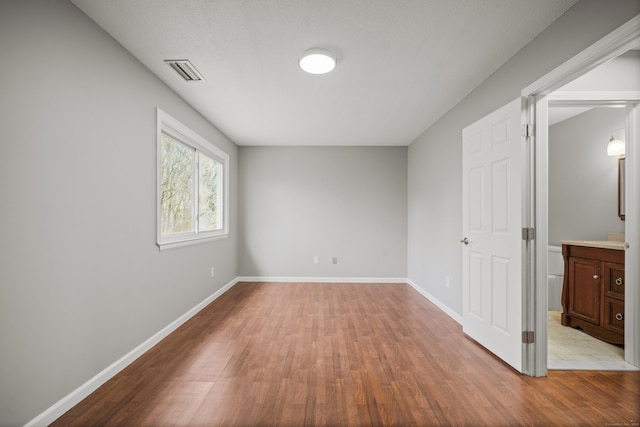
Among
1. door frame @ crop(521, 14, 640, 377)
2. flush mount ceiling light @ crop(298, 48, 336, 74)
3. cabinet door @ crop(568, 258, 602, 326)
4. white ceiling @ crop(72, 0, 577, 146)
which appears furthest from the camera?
cabinet door @ crop(568, 258, 602, 326)

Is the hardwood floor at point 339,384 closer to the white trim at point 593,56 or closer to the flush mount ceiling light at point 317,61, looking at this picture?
the white trim at point 593,56

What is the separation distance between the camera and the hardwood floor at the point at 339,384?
1691 mm

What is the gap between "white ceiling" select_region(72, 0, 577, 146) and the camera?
184cm

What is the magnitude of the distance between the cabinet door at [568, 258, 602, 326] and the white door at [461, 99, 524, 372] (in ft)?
3.87

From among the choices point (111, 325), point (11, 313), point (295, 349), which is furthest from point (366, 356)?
point (11, 313)

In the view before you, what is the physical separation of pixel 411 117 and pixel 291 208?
8.67 ft

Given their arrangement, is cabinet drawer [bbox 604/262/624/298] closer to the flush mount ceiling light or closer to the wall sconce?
the wall sconce

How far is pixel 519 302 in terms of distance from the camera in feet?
7.25

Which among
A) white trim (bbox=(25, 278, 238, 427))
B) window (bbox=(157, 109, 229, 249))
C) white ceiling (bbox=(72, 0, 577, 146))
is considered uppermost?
white ceiling (bbox=(72, 0, 577, 146))

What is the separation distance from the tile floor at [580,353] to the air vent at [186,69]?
388 cm

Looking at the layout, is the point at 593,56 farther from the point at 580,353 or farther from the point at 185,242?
the point at 185,242

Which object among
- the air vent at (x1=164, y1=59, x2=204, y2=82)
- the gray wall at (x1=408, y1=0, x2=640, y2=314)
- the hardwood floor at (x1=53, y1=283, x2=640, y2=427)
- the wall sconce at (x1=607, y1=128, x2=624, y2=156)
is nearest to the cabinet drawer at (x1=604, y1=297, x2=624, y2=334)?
the hardwood floor at (x1=53, y1=283, x2=640, y2=427)

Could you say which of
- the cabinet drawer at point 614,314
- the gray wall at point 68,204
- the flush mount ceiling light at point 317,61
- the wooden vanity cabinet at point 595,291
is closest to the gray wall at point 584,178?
the wooden vanity cabinet at point 595,291

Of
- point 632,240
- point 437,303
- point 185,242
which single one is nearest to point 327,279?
point 437,303
